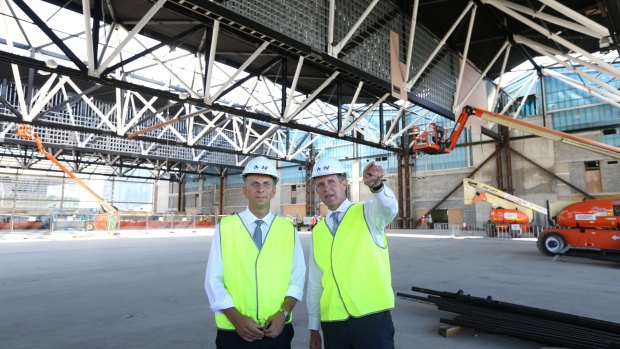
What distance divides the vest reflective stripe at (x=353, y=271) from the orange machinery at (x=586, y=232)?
12.1m

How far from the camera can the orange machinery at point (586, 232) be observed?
11844mm

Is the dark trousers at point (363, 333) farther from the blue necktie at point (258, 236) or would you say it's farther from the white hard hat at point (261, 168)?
the white hard hat at point (261, 168)

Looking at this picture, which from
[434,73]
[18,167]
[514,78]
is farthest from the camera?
[18,167]

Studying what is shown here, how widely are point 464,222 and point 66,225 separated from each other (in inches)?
1357

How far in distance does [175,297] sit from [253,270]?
505cm

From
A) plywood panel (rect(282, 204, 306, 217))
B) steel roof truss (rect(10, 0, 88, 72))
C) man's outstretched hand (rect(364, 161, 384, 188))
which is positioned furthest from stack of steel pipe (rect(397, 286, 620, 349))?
plywood panel (rect(282, 204, 306, 217))

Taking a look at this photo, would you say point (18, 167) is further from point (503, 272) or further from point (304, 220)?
point (503, 272)

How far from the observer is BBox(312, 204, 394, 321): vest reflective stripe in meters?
2.48

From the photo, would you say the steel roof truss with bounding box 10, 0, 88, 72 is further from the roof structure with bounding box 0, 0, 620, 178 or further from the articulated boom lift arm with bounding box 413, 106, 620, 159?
the articulated boom lift arm with bounding box 413, 106, 620, 159

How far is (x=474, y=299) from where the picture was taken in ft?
17.5

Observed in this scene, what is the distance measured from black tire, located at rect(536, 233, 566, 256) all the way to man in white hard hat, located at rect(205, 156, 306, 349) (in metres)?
13.8

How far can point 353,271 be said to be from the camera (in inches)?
100

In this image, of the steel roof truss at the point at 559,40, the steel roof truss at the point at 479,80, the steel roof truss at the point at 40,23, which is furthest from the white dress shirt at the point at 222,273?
the steel roof truss at the point at 479,80

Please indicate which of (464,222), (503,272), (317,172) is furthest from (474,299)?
(464,222)
